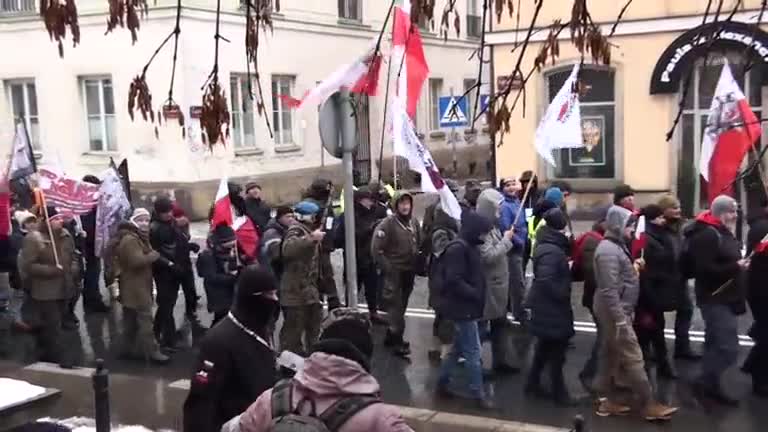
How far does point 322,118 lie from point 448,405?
2.54 meters

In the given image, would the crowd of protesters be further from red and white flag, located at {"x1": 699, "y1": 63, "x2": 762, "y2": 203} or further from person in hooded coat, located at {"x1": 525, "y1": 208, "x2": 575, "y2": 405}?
red and white flag, located at {"x1": 699, "y1": 63, "x2": 762, "y2": 203}

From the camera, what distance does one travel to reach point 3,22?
72.3 feet

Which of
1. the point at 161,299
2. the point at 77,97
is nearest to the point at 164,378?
the point at 161,299

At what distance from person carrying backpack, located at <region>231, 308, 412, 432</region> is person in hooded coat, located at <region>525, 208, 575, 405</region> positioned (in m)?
4.06

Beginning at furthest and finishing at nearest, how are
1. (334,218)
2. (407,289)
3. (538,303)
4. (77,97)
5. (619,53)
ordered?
1. (77,97)
2. (619,53)
3. (334,218)
4. (407,289)
5. (538,303)

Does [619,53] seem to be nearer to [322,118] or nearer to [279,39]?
[279,39]

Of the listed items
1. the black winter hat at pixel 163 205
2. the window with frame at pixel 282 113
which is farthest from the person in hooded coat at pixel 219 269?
the window with frame at pixel 282 113

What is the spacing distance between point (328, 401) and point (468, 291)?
4.28m

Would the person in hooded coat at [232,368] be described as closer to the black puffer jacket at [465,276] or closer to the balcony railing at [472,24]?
the black puffer jacket at [465,276]

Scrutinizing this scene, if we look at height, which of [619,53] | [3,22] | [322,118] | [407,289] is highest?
[3,22]

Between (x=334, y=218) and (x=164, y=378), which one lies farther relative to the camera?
(x=334, y=218)

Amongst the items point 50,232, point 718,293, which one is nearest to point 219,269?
point 50,232

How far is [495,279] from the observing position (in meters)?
7.98

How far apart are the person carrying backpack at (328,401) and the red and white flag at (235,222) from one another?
5997mm
